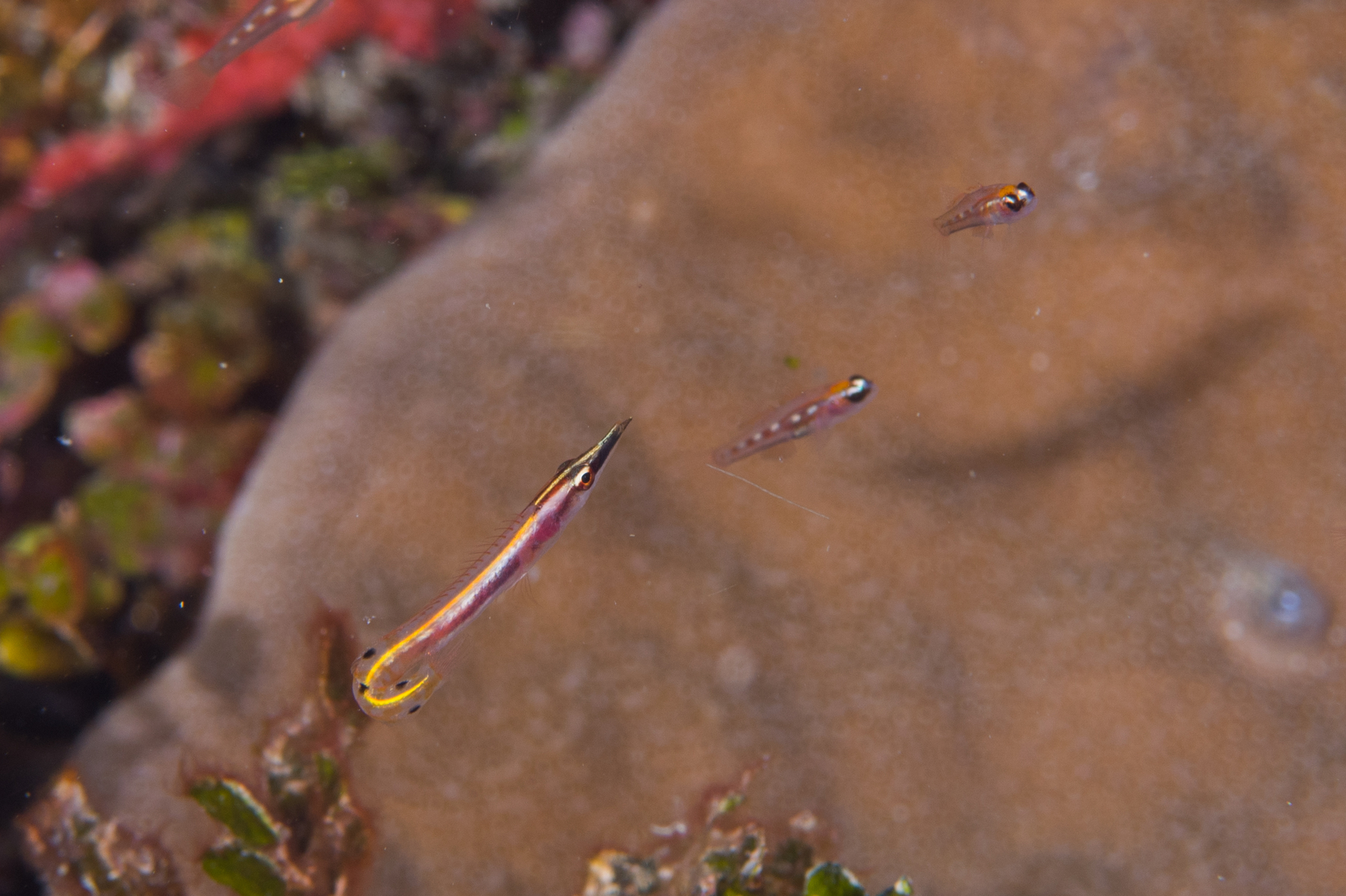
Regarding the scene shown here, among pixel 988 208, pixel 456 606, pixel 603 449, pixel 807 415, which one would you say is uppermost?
pixel 603 449

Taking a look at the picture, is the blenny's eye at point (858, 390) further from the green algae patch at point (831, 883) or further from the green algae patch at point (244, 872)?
the green algae patch at point (244, 872)

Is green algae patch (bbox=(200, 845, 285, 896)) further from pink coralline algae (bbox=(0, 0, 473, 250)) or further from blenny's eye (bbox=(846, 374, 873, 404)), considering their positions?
pink coralline algae (bbox=(0, 0, 473, 250))

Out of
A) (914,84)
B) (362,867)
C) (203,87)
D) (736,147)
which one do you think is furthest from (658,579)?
(203,87)

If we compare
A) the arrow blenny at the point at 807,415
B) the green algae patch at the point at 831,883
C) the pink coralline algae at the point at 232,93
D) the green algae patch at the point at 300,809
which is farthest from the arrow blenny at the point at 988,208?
the pink coralline algae at the point at 232,93

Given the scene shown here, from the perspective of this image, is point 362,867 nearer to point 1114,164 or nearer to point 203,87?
point 203,87

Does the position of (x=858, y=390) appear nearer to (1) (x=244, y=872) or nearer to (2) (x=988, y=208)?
(2) (x=988, y=208)

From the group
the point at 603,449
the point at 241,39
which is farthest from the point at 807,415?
the point at 241,39
